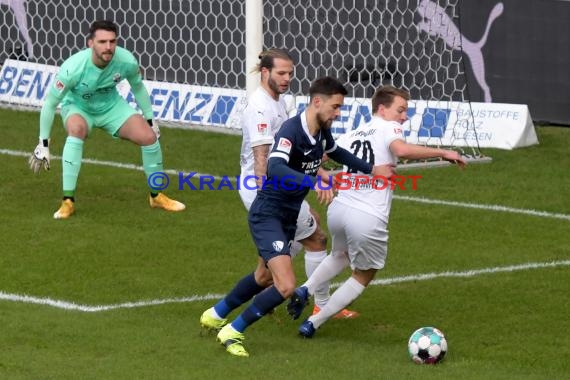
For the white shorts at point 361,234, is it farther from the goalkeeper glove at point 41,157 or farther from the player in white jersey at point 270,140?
the goalkeeper glove at point 41,157

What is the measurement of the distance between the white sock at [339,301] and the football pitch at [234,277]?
139 millimetres

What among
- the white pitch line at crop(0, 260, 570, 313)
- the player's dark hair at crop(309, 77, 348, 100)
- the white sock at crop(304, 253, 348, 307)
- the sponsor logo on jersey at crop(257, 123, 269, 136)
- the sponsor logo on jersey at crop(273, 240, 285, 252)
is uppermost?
the player's dark hair at crop(309, 77, 348, 100)

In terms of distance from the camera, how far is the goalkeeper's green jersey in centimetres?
1343

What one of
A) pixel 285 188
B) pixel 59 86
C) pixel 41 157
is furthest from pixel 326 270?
pixel 59 86

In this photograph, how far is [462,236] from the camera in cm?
1296

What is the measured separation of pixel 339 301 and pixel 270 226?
2.46ft

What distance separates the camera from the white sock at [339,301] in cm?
955

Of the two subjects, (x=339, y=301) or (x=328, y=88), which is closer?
Answer: (x=328, y=88)

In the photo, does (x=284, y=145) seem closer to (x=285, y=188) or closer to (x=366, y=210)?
(x=285, y=188)

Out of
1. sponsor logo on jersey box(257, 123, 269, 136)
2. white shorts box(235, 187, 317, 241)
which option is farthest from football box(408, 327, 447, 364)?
sponsor logo on jersey box(257, 123, 269, 136)

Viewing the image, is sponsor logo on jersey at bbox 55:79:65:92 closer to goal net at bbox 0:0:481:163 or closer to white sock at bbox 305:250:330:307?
white sock at bbox 305:250:330:307

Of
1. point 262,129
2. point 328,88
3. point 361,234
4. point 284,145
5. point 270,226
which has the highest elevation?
point 328,88

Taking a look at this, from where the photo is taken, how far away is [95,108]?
543 inches

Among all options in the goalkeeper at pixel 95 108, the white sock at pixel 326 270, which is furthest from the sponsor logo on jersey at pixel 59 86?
the white sock at pixel 326 270
